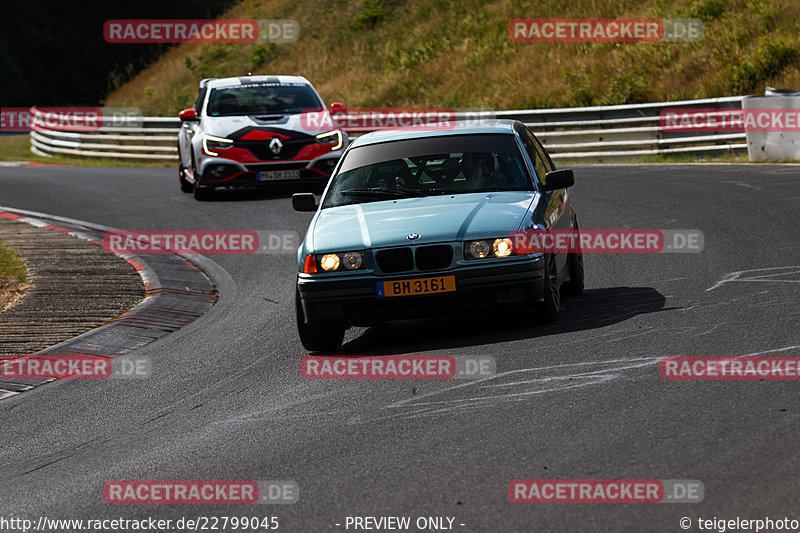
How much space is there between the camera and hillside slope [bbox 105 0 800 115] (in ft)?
91.0

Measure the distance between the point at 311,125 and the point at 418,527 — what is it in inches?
580

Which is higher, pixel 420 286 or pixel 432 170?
pixel 432 170

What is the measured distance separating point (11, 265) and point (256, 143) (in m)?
6.26

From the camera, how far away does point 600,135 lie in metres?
24.0

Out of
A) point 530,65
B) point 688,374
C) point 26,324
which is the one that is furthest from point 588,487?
point 530,65

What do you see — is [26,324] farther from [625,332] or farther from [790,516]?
[790,516]

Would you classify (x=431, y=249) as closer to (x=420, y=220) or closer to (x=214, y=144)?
(x=420, y=220)

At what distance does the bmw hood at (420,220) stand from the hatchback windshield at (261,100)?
10599 millimetres

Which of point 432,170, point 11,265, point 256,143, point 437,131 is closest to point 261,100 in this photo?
point 256,143

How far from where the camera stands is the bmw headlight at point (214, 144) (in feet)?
61.3

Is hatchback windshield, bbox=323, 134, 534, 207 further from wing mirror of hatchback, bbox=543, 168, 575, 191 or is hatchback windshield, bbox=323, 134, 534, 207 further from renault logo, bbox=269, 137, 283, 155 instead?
renault logo, bbox=269, 137, 283, 155

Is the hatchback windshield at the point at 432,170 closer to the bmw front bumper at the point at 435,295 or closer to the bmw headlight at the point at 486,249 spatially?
the bmw headlight at the point at 486,249

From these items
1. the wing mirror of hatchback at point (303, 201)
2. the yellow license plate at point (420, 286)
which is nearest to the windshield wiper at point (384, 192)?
the wing mirror of hatchback at point (303, 201)

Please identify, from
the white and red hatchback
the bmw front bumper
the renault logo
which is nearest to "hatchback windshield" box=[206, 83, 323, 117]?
the white and red hatchback
